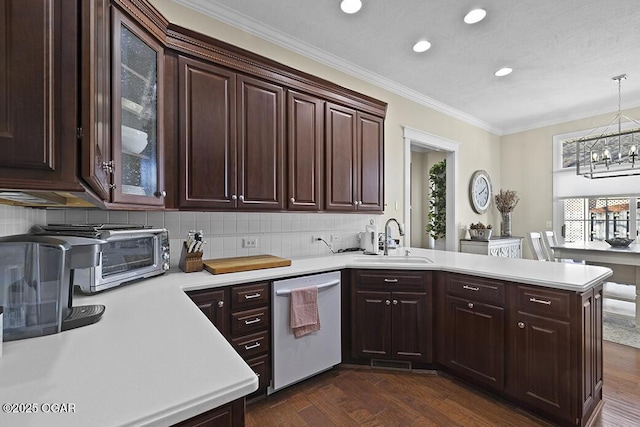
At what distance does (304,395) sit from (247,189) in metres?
1.59

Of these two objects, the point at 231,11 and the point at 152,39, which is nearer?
the point at 152,39

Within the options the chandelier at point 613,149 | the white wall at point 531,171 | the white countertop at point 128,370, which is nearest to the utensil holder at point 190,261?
the white countertop at point 128,370

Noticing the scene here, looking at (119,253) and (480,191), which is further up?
(480,191)

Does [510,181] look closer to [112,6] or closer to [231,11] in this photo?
[231,11]

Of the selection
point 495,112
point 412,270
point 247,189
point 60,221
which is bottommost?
point 412,270

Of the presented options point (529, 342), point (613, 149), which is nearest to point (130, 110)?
point (529, 342)

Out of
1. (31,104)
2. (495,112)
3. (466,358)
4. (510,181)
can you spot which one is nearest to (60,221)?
(31,104)

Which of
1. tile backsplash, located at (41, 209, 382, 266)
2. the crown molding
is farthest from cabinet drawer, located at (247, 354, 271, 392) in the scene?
the crown molding

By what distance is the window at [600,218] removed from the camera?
4.21 metres

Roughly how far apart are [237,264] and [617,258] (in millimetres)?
3967

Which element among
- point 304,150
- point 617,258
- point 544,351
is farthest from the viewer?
point 617,258

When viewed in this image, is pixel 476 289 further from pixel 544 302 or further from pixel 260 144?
pixel 260 144

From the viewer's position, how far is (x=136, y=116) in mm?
1670

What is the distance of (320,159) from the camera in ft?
8.63
